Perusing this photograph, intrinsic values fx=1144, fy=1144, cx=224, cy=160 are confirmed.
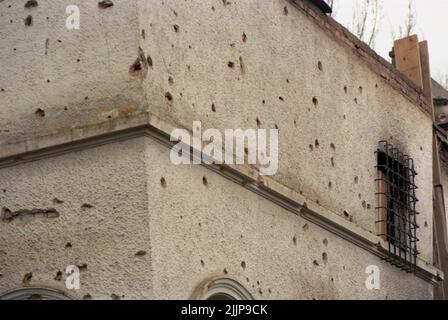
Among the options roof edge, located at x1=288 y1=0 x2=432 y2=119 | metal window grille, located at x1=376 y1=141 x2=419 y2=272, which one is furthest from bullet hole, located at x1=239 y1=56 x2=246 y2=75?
metal window grille, located at x1=376 y1=141 x2=419 y2=272

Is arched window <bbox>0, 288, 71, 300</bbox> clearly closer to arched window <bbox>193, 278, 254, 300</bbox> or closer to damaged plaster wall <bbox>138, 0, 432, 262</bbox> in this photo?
arched window <bbox>193, 278, 254, 300</bbox>

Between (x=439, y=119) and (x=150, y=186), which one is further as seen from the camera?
(x=439, y=119)

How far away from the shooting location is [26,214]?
883cm

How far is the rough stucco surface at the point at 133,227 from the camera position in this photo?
8289 mm

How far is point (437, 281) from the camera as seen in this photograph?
1286 cm

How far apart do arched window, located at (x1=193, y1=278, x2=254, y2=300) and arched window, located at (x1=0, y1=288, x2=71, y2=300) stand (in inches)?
39.5

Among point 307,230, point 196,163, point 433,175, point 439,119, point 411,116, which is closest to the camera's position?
point 196,163

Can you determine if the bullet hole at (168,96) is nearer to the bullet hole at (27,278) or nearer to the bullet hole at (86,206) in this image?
the bullet hole at (86,206)

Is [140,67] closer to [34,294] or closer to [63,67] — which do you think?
[63,67]

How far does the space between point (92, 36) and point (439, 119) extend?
7.40 metres

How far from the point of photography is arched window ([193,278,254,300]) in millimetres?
8617

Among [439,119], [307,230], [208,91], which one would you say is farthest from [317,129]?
[439,119]

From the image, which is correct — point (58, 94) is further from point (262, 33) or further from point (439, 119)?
point (439, 119)

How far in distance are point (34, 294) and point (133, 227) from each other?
37.8 inches
